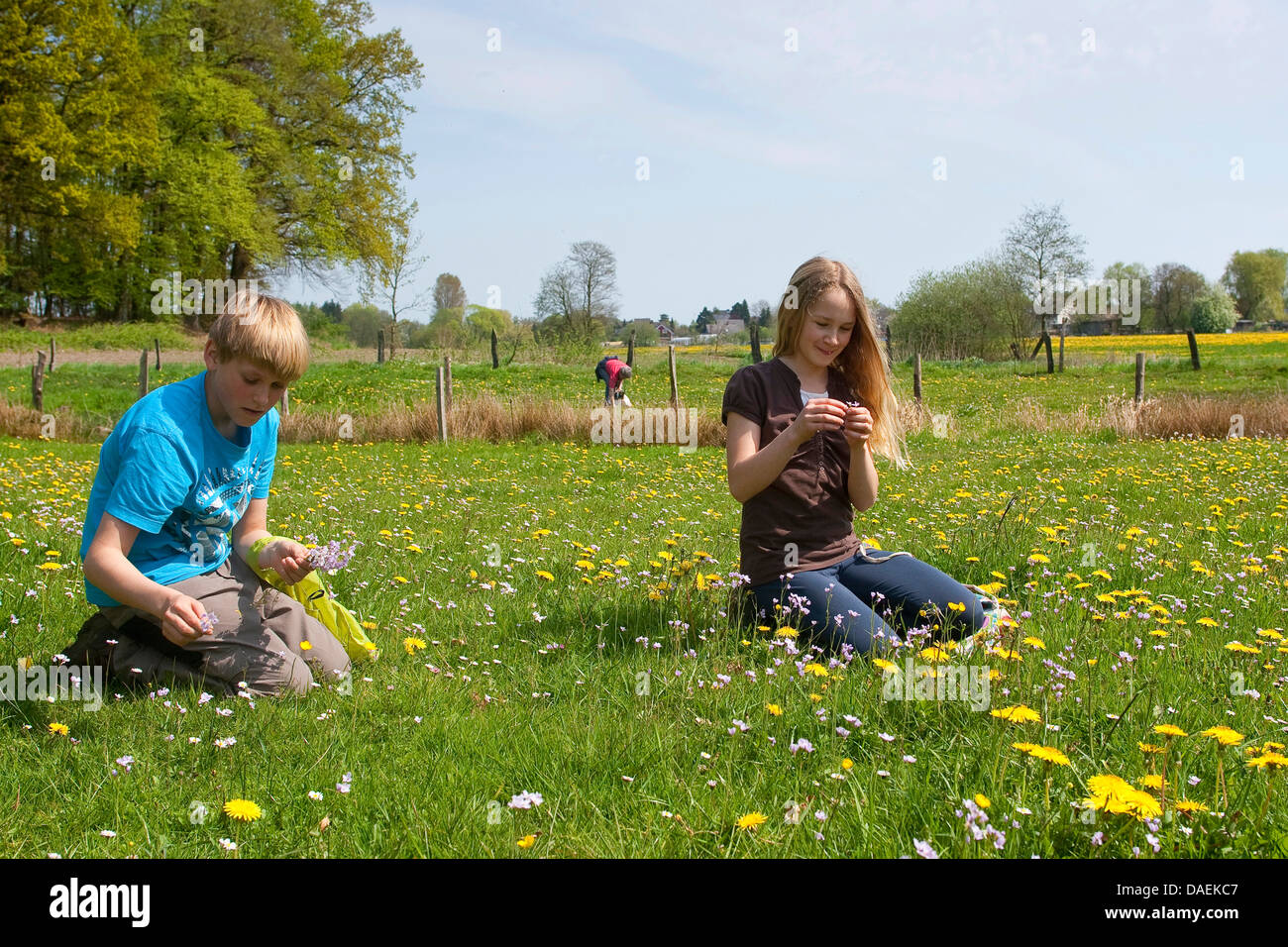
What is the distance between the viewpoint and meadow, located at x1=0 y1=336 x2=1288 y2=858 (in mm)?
2117

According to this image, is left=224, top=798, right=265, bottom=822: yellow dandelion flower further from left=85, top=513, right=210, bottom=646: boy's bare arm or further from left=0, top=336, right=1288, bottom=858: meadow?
left=85, top=513, right=210, bottom=646: boy's bare arm

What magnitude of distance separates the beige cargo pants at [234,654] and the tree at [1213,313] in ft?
270

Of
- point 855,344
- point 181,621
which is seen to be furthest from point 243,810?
point 855,344

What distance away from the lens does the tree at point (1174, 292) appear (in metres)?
77.8

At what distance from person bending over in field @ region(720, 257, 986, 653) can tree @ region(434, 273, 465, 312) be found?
64.1 meters

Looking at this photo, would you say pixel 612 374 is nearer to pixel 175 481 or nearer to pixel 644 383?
pixel 644 383

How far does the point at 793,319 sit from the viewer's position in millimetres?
4125

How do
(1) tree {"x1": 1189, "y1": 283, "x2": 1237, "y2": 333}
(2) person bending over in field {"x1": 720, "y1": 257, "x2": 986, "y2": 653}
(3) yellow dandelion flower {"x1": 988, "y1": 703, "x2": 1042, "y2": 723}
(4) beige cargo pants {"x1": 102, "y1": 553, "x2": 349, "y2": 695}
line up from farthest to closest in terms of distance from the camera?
(1) tree {"x1": 1189, "y1": 283, "x2": 1237, "y2": 333} → (2) person bending over in field {"x1": 720, "y1": 257, "x2": 986, "y2": 653} → (4) beige cargo pants {"x1": 102, "y1": 553, "x2": 349, "y2": 695} → (3) yellow dandelion flower {"x1": 988, "y1": 703, "x2": 1042, "y2": 723}

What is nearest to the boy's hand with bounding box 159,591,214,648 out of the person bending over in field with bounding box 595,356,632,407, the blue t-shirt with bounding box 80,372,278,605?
the blue t-shirt with bounding box 80,372,278,605

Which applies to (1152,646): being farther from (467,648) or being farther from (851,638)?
(467,648)

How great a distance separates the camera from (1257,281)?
8506cm

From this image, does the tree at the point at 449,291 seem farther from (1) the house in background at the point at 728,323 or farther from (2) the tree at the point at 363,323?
(1) the house in background at the point at 728,323

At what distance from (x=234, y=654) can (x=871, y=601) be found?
98.5 inches

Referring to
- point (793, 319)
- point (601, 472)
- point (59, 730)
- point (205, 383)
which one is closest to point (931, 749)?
point (793, 319)
